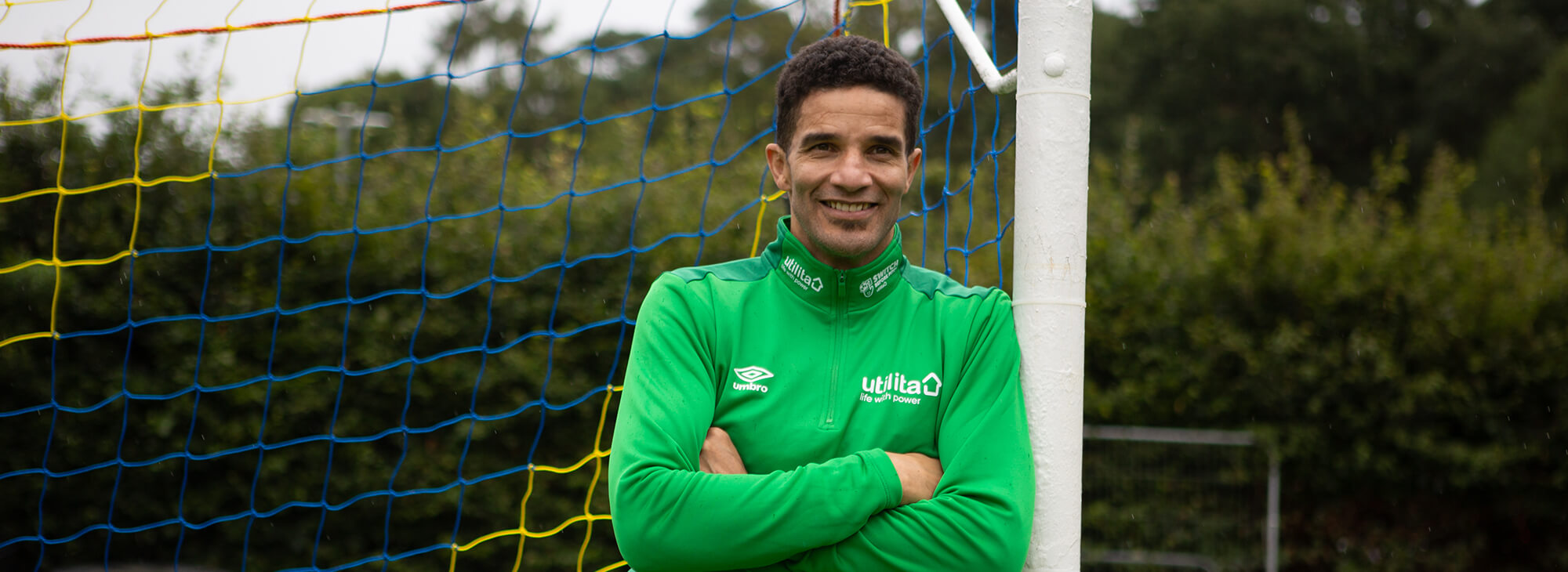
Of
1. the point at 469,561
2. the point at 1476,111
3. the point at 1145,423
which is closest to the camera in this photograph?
the point at 469,561

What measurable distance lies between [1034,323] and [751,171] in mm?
5120

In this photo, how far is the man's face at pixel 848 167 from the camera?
1694 millimetres

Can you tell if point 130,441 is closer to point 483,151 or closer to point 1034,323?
point 483,151

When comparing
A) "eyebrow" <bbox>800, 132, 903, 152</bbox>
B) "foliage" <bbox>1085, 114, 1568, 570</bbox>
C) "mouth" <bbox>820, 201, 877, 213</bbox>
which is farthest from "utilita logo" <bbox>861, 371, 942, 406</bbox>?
"foliage" <bbox>1085, 114, 1568, 570</bbox>

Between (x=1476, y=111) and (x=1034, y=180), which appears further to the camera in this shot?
(x=1476, y=111)

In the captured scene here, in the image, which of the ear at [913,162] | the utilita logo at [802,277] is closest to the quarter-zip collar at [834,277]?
the utilita logo at [802,277]

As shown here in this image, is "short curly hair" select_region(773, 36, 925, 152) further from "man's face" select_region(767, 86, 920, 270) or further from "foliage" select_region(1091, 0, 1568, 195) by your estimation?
"foliage" select_region(1091, 0, 1568, 195)

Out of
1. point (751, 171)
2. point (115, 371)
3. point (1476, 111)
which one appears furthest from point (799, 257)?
point (1476, 111)

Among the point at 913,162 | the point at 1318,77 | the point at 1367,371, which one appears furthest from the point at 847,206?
the point at 1318,77

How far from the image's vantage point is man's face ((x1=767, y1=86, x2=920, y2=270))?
1.69 meters

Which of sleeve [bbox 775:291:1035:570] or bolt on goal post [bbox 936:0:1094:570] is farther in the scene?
bolt on goal post [bbox 936:0:1094:570]

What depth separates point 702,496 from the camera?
1541mm

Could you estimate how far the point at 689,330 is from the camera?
1.71m

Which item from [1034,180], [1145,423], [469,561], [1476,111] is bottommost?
[469,561]
